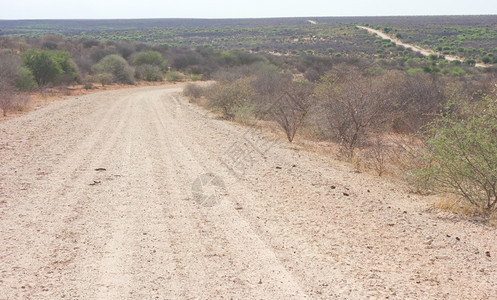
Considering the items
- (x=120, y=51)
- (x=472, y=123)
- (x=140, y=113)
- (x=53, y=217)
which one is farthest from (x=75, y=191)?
(x=120, y=51)

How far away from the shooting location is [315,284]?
14.6 ft

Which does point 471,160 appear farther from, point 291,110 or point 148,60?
point 148,60

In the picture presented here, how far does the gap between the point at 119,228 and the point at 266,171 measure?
3.96 meters

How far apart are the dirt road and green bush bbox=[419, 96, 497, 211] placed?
0.59 metres

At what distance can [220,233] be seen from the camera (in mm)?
5793

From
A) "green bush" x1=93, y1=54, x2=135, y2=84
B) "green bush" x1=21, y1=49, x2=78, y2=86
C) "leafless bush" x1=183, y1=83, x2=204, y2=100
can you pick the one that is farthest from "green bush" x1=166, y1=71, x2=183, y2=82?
"leafless bush" x1=183, y1=83, x2=204, y2=100

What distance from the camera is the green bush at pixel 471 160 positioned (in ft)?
20.8

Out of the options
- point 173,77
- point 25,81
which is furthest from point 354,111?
point 173,77

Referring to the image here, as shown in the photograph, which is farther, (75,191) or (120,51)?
Answer: (120,51)

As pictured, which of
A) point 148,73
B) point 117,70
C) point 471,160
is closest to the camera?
point 471,160

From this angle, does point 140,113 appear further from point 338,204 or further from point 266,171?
point 338,204

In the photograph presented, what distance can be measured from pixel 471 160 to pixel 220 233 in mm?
3818

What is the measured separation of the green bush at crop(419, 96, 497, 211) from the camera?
20.8ft

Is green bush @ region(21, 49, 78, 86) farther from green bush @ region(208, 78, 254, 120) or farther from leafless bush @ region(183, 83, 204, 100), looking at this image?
green bush @ region(208, 78, 254, 120)
